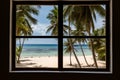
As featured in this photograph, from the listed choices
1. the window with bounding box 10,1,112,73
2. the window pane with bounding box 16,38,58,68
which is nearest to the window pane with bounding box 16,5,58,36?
the window with bounding box 10,1,112,73

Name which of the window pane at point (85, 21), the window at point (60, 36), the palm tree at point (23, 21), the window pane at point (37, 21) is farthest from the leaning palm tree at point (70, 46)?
the palm tree at point (23, 21)

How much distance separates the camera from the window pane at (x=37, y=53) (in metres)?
3.47

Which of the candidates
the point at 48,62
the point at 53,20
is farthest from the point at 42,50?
the point at 53,20

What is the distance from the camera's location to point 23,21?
138 inches

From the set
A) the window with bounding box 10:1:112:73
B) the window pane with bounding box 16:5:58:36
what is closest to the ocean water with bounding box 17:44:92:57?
the window with bounding box 10:1:112:73

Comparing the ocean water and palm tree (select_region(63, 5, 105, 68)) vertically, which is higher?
palm tree (select_region(63, 5, 105, 68))

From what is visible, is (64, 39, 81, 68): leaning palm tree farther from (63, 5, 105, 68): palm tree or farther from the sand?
(63, 5, 105, 68): palm tree

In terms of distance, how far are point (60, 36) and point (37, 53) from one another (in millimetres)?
Result: 462

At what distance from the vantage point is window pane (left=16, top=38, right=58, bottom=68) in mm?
3469

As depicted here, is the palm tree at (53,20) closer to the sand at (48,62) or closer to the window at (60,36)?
the window at (60,36)

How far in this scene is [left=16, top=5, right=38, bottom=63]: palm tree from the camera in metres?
3.47

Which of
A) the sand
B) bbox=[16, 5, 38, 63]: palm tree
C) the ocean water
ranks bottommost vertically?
the sand

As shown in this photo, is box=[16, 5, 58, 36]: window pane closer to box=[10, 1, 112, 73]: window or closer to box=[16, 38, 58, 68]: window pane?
box=[10, 1, 112, 73]: window

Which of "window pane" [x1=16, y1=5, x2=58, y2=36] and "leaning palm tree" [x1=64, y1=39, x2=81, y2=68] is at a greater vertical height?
"window pane" [x1=16, y1=5, x2=58, y2=36]
